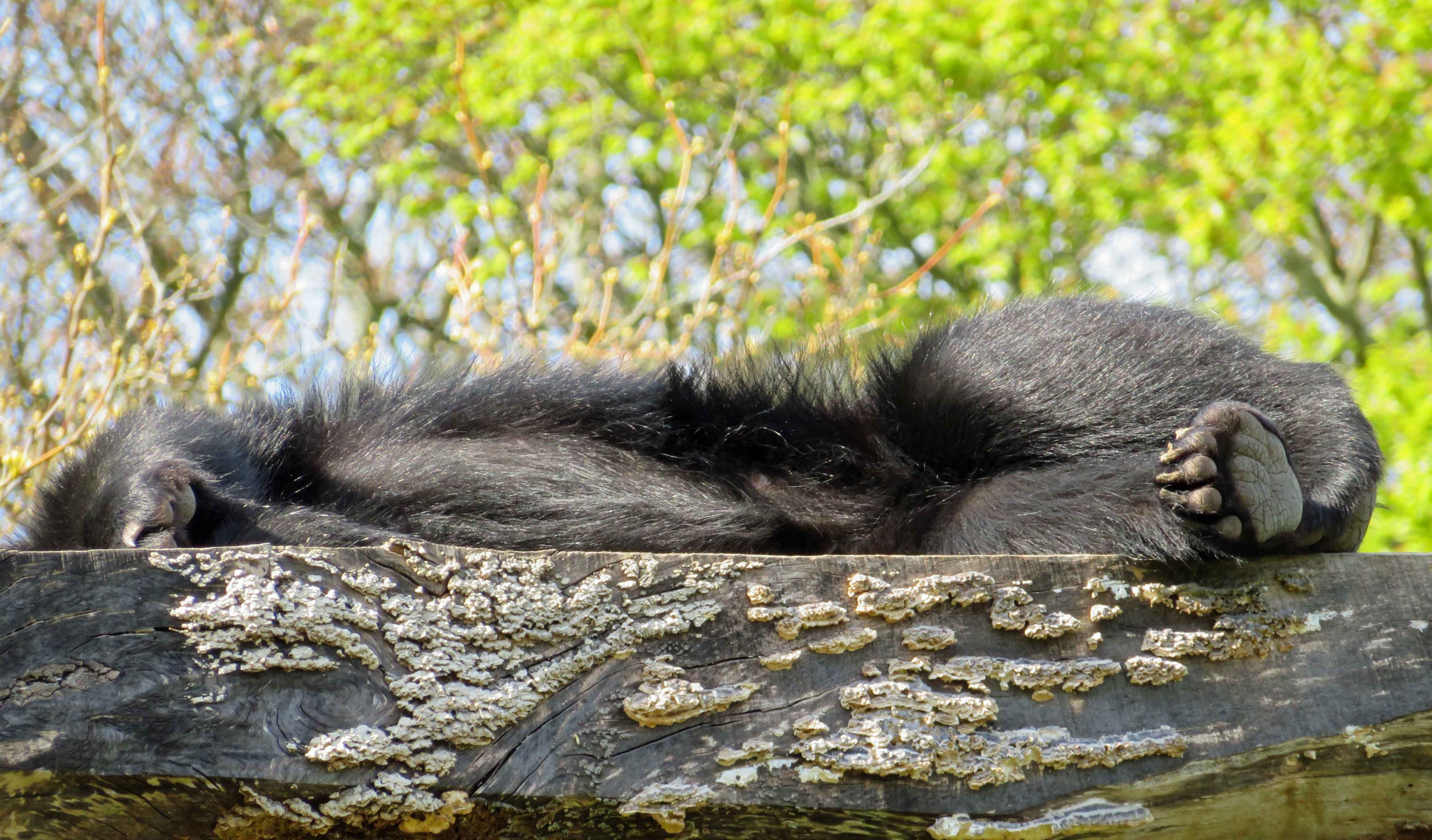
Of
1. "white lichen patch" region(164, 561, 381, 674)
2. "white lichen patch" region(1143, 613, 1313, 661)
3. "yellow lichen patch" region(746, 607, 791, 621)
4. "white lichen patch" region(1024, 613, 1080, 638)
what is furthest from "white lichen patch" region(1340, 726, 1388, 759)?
"white lichen patch" region(164, 561, 381, 674)

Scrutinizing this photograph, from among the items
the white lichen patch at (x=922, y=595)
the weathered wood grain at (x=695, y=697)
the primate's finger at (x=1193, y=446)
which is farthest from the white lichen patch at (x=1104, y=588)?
the primate's finger at (x=1193, y=446)

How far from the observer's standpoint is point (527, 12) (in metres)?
8.39

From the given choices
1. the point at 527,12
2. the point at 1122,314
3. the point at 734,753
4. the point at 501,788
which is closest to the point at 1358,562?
the point at 1122,314

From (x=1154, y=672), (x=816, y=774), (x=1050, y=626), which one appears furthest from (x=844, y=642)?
(x=1154, y=672)

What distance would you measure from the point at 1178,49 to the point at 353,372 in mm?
8668

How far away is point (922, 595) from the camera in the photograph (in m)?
1.56

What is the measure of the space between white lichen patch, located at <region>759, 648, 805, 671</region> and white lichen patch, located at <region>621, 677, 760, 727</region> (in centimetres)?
4

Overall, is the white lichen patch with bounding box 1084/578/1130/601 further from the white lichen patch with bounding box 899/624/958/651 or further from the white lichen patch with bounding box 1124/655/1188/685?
the white lichen patch with bounding box 899/624/958/651

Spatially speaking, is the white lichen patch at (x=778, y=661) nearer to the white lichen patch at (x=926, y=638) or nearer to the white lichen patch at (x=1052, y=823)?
the white lichen patch at (x=926, y=638)

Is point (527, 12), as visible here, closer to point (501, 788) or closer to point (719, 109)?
point (719, 109)

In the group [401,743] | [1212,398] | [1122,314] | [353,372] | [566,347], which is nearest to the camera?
[401,743]

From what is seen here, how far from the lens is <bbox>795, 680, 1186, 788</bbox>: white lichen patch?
1.50 metres

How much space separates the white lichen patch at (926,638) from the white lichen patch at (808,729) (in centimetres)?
16

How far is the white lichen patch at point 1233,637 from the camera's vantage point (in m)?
1.58
